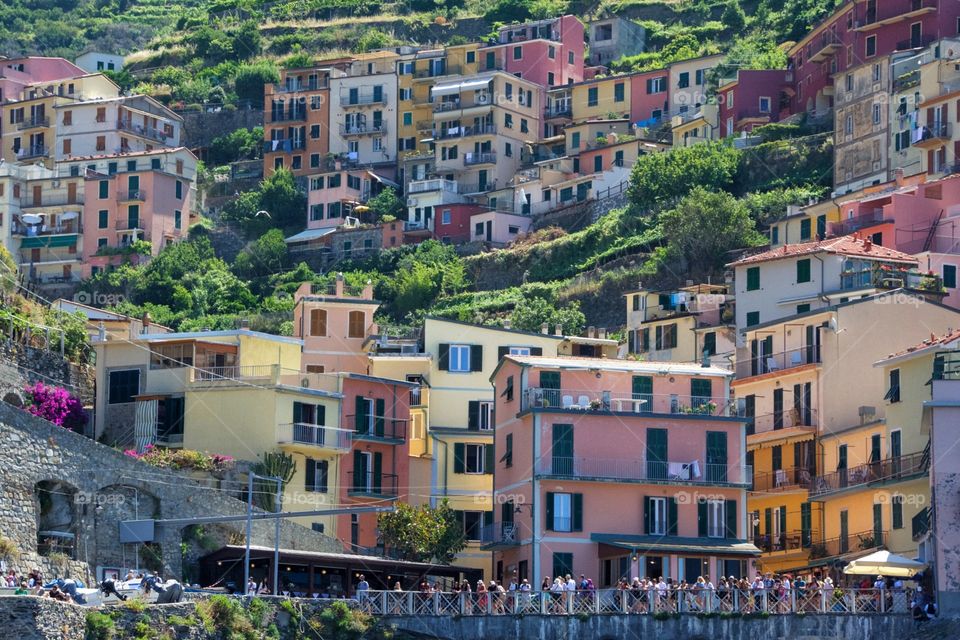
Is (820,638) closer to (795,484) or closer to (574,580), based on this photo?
(574,580)

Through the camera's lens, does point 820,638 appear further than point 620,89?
No

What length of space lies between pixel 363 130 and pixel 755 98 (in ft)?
90.8

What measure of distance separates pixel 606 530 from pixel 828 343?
13334mm

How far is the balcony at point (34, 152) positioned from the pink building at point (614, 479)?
72.4 metres

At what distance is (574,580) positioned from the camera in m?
66.6

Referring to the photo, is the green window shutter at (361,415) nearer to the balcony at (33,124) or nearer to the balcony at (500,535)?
the balcony at (500,535)

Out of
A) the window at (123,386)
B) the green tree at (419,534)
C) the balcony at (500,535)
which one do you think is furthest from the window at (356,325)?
the balcony at (500,535)

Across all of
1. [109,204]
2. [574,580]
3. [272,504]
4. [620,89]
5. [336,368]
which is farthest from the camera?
[620,89]

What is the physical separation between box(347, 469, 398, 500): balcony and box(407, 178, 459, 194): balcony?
53.0 metres

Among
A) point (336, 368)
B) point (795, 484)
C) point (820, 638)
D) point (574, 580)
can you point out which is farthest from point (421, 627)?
point (336, 368)

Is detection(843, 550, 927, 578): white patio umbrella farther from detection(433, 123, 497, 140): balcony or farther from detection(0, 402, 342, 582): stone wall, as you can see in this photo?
detection(433, 123, 497, 140): balcony

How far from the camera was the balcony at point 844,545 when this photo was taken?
2746 inches

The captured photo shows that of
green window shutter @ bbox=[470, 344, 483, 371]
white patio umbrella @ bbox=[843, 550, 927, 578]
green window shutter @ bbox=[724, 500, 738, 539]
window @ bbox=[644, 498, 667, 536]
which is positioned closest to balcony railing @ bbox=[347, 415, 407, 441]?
green window shutter @ bbox=[470, 344, 483, 371]

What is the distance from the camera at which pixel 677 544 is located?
6806cm
